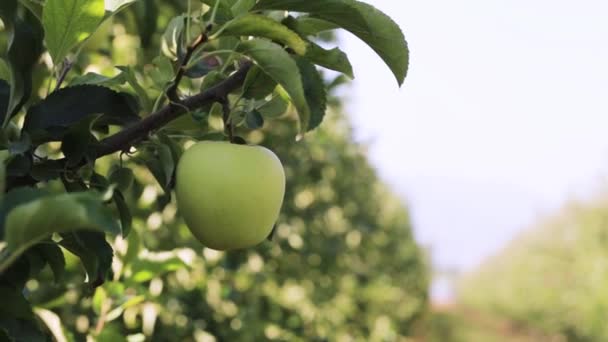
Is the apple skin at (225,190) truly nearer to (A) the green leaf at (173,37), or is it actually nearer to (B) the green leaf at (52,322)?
(A) the green leaf at (173,37)

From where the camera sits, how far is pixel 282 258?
2553mm

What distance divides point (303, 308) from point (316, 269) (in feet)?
0.60

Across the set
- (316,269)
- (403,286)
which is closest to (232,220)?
(316,269)

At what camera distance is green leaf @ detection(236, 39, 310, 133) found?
508 millimetres

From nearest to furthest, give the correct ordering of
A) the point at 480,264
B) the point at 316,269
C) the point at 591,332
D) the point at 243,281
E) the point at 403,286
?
1. the point at 243,281
2. the point at 316,269
3. the point at 403,286
4. the point at 591,332
5. the point at 480,264

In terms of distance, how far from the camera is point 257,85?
1.97ft

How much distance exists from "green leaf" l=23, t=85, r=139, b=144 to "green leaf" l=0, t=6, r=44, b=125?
0.02 metres

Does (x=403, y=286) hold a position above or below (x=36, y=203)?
below

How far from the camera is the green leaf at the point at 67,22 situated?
581 millimetres

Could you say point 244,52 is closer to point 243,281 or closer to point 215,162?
point 215,162

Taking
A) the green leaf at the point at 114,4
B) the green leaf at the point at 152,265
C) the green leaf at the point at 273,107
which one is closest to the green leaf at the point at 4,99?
Answer: the green leaf at the point at 114,4

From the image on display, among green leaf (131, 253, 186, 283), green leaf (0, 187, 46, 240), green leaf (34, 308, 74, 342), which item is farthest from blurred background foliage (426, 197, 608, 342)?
green leaf (0, 187, 46, 240)

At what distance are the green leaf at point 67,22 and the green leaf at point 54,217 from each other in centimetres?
21

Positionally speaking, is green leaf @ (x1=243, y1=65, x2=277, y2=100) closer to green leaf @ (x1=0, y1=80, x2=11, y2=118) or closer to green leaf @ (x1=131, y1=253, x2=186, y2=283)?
green leaf @ (x1=0, y1=80, x2=11, y2=118)
